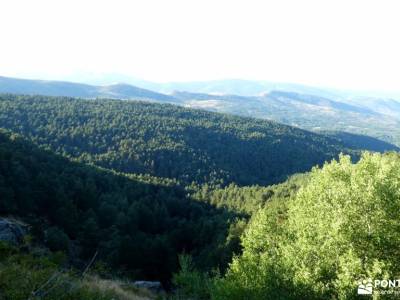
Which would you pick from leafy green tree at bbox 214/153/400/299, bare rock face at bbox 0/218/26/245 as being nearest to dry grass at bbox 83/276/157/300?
leafy green tree at bbox 214/153/400/299

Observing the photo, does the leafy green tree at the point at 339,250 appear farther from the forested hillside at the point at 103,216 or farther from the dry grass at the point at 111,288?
the forested hillside at the point at 103,216

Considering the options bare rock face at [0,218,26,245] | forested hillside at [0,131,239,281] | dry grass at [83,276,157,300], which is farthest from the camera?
forested hillside at [0,131,239,281]

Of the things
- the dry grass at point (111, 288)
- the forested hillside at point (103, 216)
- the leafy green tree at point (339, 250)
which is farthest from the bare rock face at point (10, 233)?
the leafy green tree at point (339, 250)

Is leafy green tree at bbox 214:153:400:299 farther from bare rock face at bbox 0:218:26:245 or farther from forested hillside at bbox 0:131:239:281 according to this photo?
forested hillside at bbox 0:131:239:281

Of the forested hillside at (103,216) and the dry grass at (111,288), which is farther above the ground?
the dry grass at (111,288)

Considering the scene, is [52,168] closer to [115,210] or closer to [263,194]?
[115,210]

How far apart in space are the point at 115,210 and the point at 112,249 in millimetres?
20334

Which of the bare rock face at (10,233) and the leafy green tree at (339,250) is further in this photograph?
the bare rock face at (10,233)

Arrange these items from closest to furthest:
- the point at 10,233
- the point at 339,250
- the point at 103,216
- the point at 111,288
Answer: the point at 111,288, the point at 339,250, the point at 10,233, the point at 103,216

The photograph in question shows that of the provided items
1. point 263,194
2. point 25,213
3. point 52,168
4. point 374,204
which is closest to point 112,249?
point 25,213

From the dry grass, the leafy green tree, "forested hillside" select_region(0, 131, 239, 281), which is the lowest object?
"forested hillside" select_region(0, 131, 239, 281)

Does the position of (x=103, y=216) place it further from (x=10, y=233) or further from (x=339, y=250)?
(x=339, y=250)

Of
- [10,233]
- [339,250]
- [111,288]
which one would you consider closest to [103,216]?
[10,233]

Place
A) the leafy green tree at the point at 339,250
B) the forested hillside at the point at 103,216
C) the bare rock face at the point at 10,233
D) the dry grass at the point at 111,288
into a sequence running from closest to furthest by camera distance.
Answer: the dry grass at the point at 111,288 → the leafy green tree at the point at 339,250 → the bare rock face at the point at 10,233 → the forested hillside at the point at 103,216
